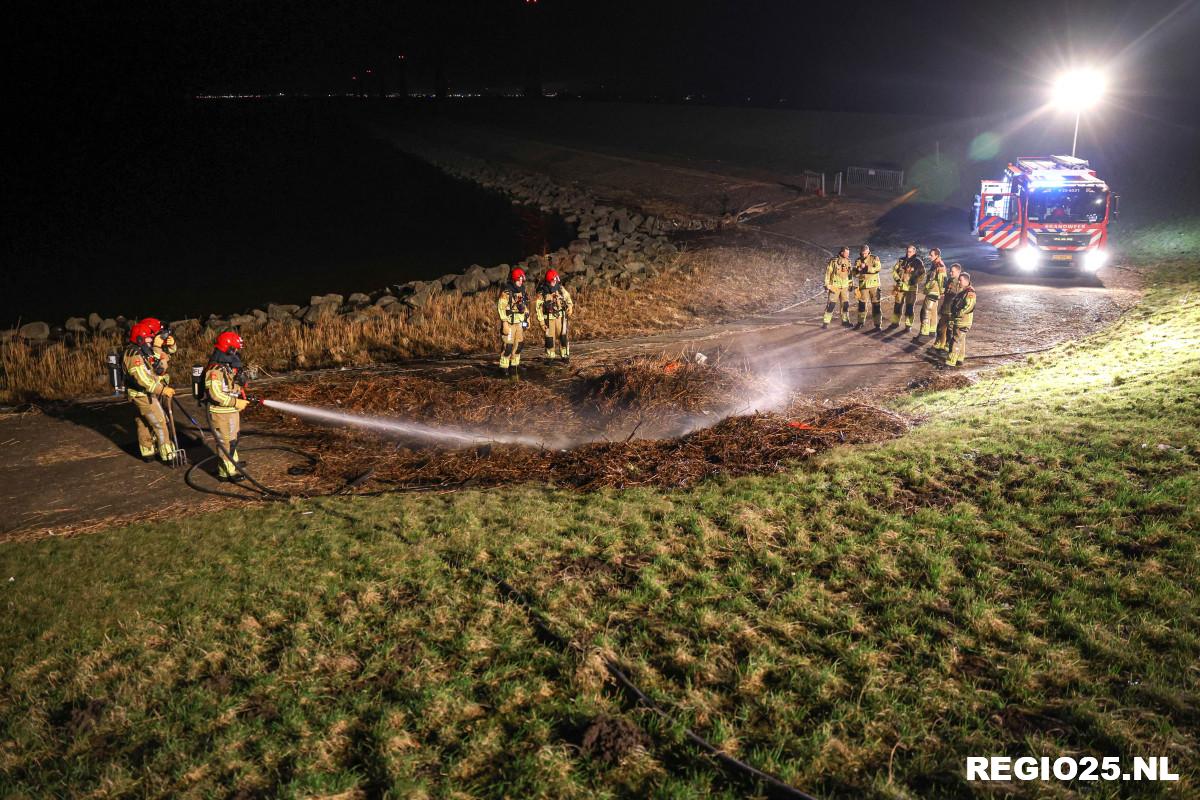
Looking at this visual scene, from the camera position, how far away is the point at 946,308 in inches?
635

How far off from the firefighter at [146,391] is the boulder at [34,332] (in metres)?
10.5

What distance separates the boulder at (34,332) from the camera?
1895 centimetres

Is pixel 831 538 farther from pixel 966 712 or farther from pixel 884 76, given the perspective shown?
pixel 884 76

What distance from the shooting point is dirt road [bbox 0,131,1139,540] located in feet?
34.6

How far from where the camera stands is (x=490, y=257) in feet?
107

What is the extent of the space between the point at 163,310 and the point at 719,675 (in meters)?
25.8

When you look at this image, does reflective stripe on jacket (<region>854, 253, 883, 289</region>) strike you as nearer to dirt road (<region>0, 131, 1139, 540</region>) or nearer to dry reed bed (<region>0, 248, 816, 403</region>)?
dirt road (<region>0, 131, 1139, 540</region>)

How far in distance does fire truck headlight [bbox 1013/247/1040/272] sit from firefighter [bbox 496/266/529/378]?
1711cm

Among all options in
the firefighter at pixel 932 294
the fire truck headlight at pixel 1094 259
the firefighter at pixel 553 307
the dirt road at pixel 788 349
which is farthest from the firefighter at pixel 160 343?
the fire truck headlight at pixel 1094 259

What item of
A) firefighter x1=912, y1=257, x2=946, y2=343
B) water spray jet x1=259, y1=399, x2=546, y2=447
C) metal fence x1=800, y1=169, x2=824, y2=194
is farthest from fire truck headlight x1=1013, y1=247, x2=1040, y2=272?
water spray jet x1=259, y1=399, x2=546, y2=447

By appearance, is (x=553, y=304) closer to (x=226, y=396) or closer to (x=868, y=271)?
(x=226, y=396)

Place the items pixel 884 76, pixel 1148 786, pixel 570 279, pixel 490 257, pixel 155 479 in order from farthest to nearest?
pixel 884 76 → pixel 490 257 → pixel 570 279 → pixel 155 479 → pixel 1148 786

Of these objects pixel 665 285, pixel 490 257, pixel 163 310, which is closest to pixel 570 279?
pixel 665 285

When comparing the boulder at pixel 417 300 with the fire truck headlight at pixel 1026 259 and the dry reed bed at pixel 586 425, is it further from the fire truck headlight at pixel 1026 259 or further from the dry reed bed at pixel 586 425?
the fire truck headlight at pixel 1026 259
